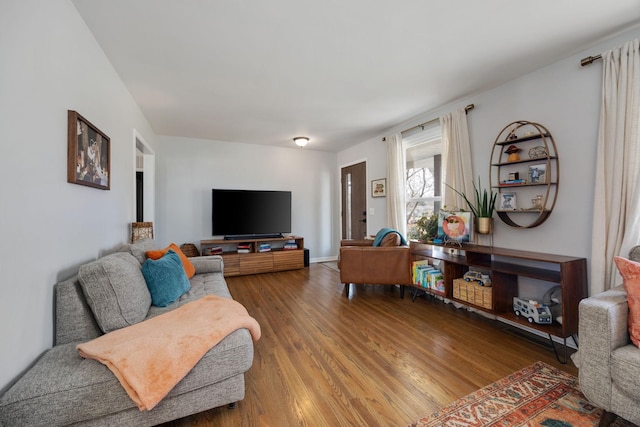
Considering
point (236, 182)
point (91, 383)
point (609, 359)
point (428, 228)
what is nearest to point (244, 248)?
point (236, 182)

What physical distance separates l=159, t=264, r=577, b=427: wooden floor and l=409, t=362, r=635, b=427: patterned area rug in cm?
7

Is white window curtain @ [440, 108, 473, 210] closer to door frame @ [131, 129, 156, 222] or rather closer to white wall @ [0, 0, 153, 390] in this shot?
white wall @ [0, 0, 153, 390]

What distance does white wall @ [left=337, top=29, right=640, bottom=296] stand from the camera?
7.08ft

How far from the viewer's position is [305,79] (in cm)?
265

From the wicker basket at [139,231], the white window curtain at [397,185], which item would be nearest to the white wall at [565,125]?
the white window curtain at [397,185]

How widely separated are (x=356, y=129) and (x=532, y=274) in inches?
122

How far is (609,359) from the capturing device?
4.36ft

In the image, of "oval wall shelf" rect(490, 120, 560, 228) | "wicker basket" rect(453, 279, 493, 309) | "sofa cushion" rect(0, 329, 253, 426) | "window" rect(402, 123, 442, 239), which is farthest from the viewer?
"window" rect(402, 123, 442, 239)

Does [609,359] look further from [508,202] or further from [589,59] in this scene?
[589,59]

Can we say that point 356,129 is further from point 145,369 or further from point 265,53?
point 145,369

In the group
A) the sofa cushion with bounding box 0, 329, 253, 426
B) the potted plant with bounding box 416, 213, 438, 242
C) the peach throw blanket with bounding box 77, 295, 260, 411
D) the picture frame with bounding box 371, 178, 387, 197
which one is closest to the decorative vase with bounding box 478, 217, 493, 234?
the potted plant with bounding box 416, 213, 438, 242

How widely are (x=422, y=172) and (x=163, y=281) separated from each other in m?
3.49

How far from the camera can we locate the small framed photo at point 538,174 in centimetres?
241

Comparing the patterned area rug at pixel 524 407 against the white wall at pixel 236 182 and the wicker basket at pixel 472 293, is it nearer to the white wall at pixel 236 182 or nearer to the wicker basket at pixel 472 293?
the wicker basket at pixel 472 293
